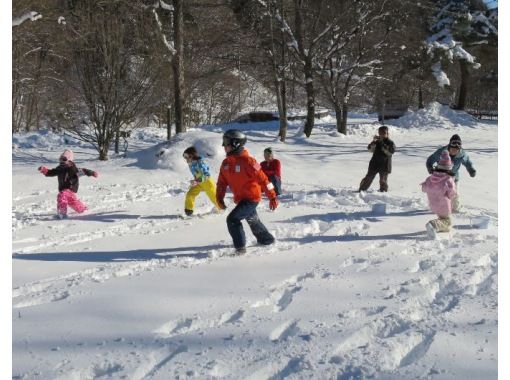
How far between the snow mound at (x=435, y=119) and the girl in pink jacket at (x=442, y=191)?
20.0 meters

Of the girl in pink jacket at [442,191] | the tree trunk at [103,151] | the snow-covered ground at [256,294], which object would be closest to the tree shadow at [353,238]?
the snow-covered ground at [256,294]

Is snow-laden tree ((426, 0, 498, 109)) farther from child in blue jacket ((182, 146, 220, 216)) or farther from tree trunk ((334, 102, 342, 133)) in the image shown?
child in blue jacket ((182, 146, 220, 216))

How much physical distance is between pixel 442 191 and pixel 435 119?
21776 millimetres

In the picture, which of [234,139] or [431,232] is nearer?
[234,139]

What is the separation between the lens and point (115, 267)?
488 centimetres

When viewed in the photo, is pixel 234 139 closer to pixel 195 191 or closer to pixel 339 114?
→ pixel 195 191

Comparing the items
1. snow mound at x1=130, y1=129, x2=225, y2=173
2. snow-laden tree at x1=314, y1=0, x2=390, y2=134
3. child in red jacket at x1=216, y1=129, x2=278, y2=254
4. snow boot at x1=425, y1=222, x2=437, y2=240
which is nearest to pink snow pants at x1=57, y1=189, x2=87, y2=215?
child in red jacket at x1=216, y1=129, x2=278, y2=254

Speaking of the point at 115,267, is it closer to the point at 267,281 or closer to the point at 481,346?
the point at 267,281

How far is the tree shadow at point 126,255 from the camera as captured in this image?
5.25m

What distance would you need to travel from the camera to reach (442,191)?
6.28m

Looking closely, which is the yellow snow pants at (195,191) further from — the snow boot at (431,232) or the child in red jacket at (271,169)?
the snow boot at (431,232)

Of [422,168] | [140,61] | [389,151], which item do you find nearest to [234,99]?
[140,61]

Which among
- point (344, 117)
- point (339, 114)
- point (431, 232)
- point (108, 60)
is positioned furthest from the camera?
point (344, 117)

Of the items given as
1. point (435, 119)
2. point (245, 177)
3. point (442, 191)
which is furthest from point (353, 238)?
point (435, 119)
